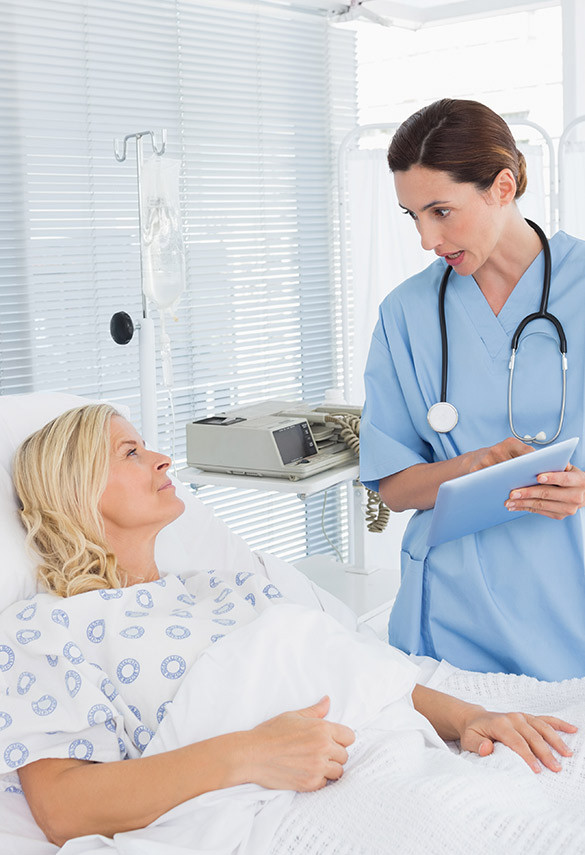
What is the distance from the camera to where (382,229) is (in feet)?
11.1

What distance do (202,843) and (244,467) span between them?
4.33 feet

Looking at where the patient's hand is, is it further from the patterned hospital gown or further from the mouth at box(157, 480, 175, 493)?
the mouth at box(157, 480, 175, 493)

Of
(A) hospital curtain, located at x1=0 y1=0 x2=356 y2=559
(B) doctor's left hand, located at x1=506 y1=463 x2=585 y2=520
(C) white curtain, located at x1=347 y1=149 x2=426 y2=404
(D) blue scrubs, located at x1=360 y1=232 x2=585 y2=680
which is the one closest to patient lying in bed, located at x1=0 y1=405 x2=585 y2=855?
(D) blue scrubs, located at x1=360 y1=232 x2=585 y2=680

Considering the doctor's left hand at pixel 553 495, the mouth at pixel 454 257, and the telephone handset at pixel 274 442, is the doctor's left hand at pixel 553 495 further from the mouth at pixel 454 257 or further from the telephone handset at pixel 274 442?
the telephone handset at pixel 274 442

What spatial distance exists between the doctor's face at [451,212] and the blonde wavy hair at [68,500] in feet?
1.99

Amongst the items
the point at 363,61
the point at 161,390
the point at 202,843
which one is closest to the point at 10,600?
the point at 202,843

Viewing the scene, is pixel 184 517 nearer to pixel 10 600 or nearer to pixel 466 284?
pixel 10 600

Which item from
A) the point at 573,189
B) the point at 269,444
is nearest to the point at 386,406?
the point at 269,444

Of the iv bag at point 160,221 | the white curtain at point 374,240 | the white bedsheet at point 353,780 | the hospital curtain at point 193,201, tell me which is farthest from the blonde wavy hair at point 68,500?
the white curtain at point 374,240

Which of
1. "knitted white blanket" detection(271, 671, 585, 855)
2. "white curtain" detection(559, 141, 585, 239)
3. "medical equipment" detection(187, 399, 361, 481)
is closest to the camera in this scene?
"knitted white blanket" detection(271, 671, 585, 855)

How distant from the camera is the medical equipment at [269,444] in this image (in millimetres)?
2338

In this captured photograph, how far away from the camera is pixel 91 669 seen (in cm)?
131

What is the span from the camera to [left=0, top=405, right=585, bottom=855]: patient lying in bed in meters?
1.17

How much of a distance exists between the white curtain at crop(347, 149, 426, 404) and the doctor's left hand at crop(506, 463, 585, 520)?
1.99 meters
